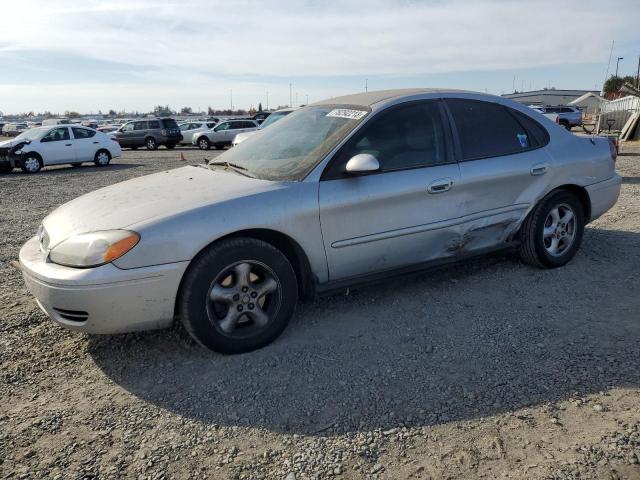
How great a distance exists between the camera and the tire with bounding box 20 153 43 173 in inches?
609

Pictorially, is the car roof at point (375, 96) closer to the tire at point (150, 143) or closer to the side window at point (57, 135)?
the side window at point (57, 135)

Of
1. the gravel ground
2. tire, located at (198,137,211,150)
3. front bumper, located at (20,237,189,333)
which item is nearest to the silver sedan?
front bumper, located at (20,237,189,333)

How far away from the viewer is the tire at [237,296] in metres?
3.09

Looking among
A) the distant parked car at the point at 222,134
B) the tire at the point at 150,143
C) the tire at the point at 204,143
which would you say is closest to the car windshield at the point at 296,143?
the distant parked car at the point at 222,134

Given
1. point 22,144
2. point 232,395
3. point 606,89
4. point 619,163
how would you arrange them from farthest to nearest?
point 606,89, point 22,144, point 619,163, point 232,395

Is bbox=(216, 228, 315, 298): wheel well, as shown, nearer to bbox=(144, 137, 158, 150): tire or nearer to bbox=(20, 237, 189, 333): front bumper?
bbox=(20, 237, 189, 333): front bumper

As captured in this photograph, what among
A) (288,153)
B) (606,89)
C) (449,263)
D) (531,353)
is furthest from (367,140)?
(606,89)

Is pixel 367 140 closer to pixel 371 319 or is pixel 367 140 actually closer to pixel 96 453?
pixel 371 319

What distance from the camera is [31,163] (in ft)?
51.2

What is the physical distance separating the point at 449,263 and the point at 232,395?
6.77 ft

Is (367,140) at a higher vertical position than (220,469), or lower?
higher

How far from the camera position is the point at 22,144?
50.8 ft

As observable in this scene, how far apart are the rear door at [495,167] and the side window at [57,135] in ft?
50.5

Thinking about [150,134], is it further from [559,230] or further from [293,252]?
[293,252]
